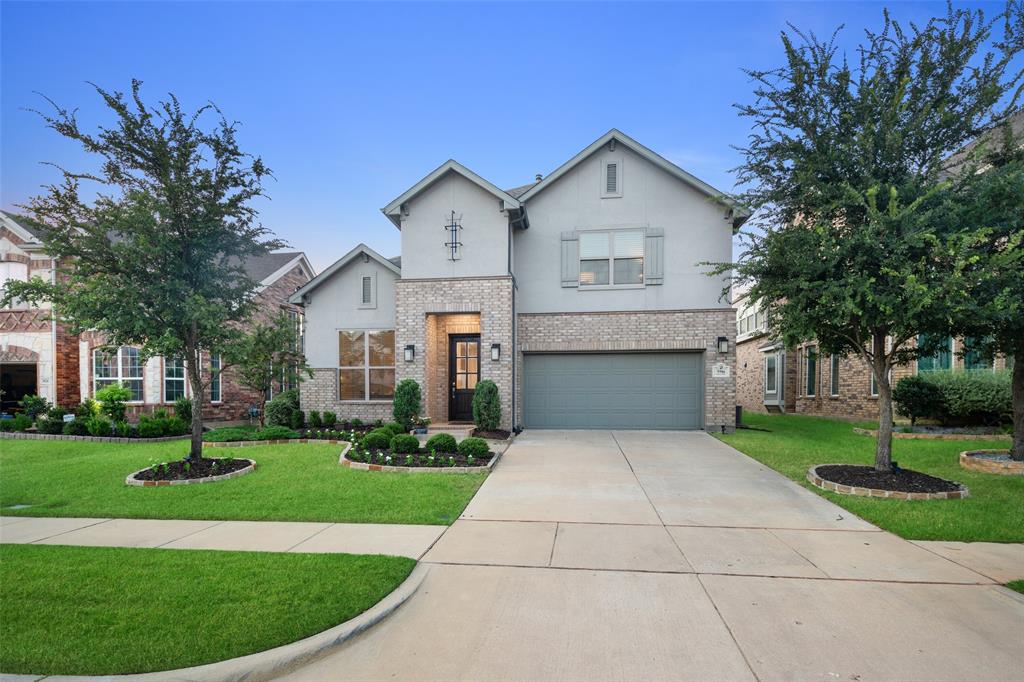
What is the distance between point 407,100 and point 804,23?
15.0m

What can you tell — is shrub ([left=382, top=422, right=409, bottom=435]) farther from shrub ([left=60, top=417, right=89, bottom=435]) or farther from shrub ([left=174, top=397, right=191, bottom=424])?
shrub ([left=60, top=417, right=89, bottom=435])

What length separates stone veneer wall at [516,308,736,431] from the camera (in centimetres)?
1282

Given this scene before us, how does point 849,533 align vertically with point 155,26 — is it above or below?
below

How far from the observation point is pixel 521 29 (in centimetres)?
1423

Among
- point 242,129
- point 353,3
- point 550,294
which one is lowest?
point 550,294

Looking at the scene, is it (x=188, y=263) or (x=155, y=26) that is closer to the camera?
(x=188, y=263)

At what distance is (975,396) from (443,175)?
566 inches

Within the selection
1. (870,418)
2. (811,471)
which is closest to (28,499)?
(811,471)

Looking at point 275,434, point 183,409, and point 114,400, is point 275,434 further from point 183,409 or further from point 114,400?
point 114,400

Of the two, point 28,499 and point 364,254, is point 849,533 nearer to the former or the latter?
point 28,499

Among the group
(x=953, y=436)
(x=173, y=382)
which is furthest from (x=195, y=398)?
(x=953, y=436)

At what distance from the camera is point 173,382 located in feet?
54.5

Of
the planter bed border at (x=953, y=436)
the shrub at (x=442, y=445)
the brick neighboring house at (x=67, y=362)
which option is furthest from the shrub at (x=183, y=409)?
the planter bed border at (x=953, y=436)

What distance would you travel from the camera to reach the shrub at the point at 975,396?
11797 mm
